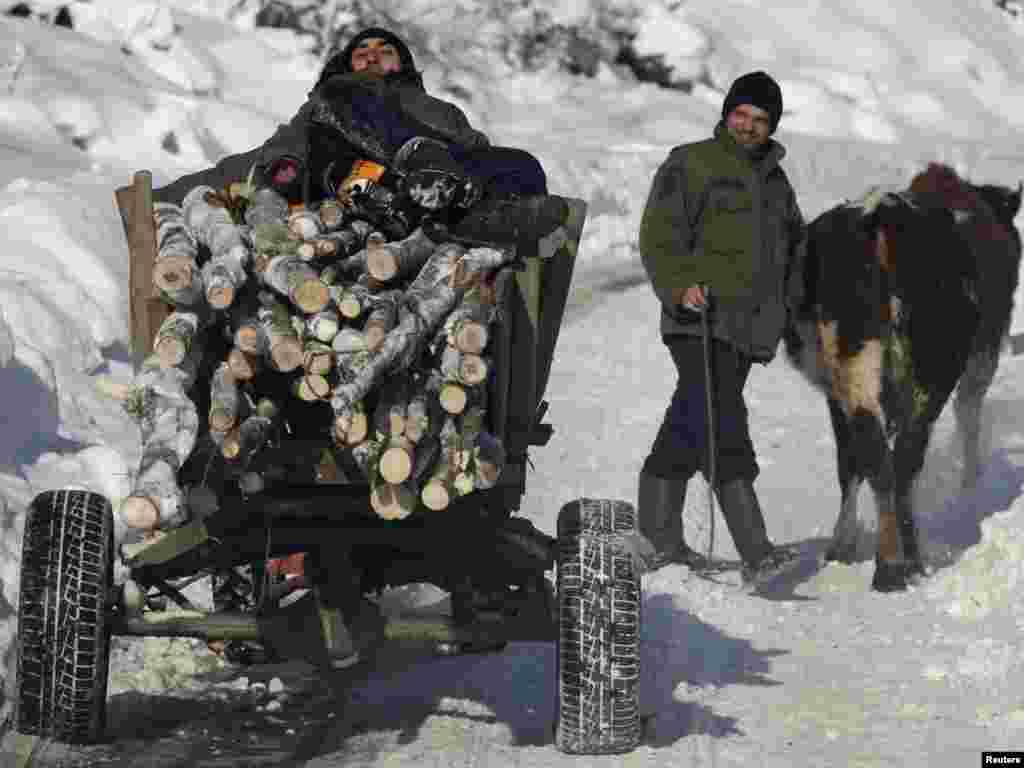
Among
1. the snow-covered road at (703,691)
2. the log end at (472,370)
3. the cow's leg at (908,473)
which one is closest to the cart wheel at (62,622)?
the snow-covered road at (703,691)

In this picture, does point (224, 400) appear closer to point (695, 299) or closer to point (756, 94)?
point (695, 299)

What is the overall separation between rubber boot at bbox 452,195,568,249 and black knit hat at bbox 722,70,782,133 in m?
3.21

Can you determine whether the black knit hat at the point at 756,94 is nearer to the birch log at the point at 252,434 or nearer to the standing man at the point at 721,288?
the standing man at the point at 721,288

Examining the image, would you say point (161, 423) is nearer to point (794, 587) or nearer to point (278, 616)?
point (278, 616)

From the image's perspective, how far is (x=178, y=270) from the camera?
17.2ft

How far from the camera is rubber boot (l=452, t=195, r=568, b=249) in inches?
231

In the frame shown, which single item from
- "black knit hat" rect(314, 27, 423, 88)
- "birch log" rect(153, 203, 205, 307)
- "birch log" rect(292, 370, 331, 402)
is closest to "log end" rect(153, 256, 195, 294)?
"birch log" rect(153, 203, 205, 307)

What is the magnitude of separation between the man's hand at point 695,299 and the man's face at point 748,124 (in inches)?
28.1

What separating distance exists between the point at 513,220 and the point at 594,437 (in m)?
5.95

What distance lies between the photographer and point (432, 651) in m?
6.18

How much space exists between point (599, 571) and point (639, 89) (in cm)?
2741

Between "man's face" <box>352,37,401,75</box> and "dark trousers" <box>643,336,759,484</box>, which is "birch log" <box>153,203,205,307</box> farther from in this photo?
"dark trousers" <box>643,336,759,484</box>

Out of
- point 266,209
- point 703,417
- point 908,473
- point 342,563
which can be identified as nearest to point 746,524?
point 703,417

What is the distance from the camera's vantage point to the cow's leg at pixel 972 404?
1166cm
